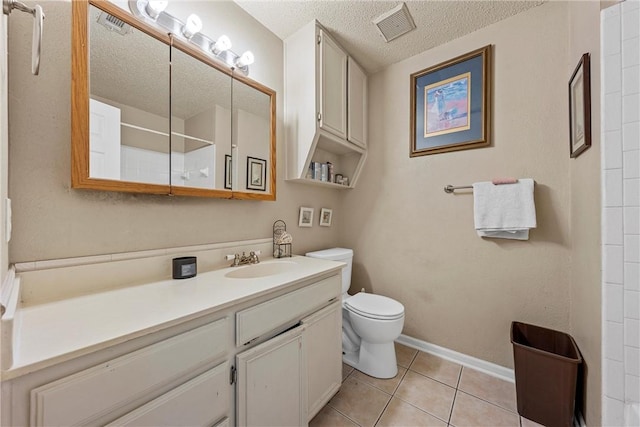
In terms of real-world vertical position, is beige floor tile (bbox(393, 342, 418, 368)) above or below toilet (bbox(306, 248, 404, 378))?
below

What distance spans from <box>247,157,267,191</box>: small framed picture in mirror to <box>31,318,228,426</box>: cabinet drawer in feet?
3.10

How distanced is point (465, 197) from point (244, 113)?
5.49ft

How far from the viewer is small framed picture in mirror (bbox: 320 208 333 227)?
218 cm

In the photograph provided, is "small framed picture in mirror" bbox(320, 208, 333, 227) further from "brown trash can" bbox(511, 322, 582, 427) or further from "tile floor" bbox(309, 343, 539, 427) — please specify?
"brown trash can" bbox(511, 322, 582, 427)

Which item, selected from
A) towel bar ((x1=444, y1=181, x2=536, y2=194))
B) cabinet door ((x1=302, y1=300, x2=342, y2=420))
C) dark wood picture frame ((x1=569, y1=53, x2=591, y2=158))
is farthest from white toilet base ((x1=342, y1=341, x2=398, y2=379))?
dark wood picture frame ((x1=569, y1=53, x2=591, y2=158))

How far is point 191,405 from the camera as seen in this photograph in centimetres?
76

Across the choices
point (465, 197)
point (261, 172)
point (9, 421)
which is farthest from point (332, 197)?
point (9, 421)

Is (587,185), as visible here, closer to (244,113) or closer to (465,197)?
(465,197)

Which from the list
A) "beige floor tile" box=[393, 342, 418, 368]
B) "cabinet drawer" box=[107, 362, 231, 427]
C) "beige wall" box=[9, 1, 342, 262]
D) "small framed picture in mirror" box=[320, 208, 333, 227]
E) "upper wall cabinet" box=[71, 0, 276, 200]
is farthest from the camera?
"small framed picture in mirror" box=[320, 208, 333, 227]

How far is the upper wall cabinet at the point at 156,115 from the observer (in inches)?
37.7

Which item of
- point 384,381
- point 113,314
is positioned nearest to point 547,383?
point 384,381

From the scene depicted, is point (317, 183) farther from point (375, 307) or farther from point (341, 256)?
point (375, 307)

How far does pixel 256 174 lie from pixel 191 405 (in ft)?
3.95

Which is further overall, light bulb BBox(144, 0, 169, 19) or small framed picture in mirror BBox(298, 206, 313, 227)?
small framed picture in mirror BBox(298, 206, 313, 227)
